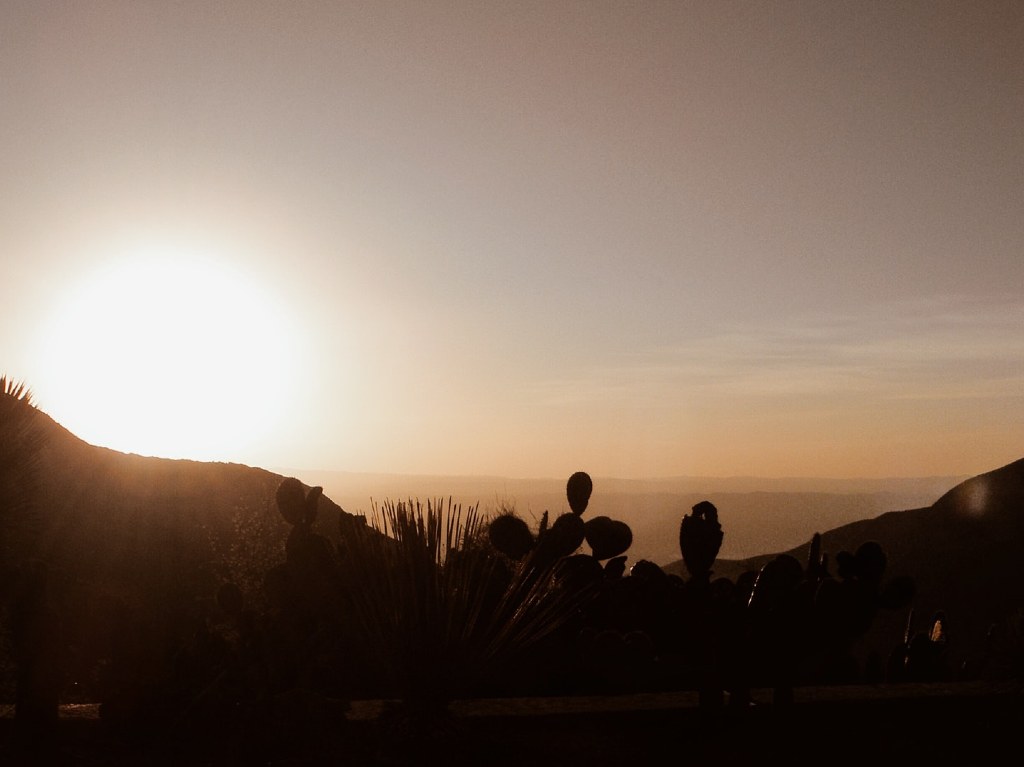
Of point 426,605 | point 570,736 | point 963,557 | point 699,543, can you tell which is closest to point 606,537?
point 699,543

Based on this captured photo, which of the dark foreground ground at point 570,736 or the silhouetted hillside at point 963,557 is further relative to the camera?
the silhouetted hillside at point 963,557

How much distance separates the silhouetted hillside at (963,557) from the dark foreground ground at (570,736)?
30446mm

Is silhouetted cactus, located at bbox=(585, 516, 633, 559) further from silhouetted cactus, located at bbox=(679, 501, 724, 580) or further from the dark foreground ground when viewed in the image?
the dark foreground ground

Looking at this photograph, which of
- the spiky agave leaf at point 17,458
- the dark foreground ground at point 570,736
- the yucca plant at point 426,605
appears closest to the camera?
the dark foreground ground at point 570,736

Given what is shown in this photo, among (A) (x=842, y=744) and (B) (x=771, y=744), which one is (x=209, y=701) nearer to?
(B) (x=771, y=744)

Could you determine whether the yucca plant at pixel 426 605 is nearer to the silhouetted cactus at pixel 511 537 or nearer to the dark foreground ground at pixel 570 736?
the dark foreground ground at pixel 570 736

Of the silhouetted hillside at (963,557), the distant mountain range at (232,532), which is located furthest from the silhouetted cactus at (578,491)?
the silhouetted hillside at (963,557)

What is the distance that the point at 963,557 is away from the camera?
49.1 meters

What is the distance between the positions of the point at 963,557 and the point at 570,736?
4825 cm

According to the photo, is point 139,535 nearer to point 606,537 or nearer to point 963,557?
point 606,537

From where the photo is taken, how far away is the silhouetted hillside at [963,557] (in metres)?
41.2

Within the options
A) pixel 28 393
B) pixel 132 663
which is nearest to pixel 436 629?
pixel 132 663

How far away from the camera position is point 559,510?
32.8 feet

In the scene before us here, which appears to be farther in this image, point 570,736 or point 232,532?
point 232,532
